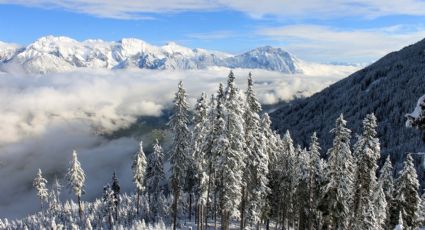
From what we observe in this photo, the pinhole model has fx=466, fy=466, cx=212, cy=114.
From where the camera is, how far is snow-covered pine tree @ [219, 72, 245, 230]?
148 ft

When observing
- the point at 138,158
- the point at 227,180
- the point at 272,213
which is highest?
the point at 227,180

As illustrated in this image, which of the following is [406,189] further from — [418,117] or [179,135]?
[418,117]

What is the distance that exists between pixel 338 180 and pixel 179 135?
1873cm

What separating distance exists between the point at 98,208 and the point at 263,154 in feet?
337

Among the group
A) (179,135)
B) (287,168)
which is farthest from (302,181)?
(179,135)

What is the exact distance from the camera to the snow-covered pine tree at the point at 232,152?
4512cm

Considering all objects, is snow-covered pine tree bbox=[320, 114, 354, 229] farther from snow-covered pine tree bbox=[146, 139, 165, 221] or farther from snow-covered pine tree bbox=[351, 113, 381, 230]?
snow-covered pine tree bbox=[146, 139, 165, 221]

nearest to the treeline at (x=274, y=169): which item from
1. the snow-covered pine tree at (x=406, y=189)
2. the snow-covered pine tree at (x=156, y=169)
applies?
the snow-covered pine tree at (x=406, y=189)

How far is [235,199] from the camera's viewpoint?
49.3 m

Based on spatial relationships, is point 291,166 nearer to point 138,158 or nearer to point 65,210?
point 138,158

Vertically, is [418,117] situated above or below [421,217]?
above

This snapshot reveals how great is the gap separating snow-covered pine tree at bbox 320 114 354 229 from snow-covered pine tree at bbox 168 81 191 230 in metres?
16.7

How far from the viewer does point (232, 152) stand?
46.3m

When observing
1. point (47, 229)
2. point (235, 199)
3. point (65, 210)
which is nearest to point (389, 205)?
point (235, 199)
